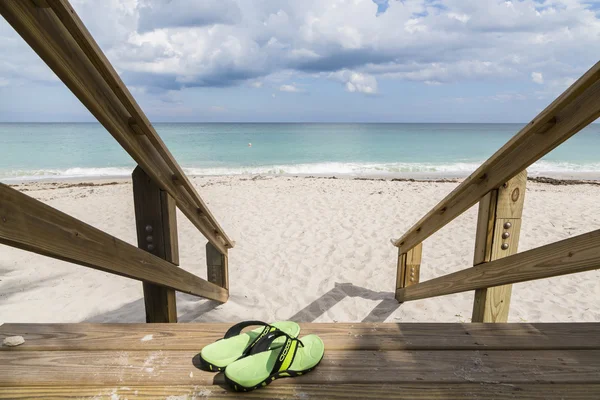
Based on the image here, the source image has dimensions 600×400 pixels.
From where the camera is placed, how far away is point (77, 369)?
1413 mm

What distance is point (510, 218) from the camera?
2086 millimetres

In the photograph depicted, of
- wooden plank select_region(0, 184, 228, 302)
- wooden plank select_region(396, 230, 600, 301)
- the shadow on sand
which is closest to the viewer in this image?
wooden plank select_region(0, 184, 228, 302)

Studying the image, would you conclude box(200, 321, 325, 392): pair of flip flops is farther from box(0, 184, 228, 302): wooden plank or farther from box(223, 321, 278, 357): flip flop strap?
box(0, 184, 228, 302): wooden plank

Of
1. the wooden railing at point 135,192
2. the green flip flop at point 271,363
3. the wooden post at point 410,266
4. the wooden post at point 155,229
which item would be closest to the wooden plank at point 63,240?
the wooden railing at point 135,192

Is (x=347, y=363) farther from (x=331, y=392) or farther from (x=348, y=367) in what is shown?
(x=331, y=392)

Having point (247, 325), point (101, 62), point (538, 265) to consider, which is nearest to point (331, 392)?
point (247, 325)

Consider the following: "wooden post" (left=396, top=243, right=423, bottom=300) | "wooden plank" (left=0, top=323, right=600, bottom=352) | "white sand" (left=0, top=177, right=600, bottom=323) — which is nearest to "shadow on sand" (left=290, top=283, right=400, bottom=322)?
"white sand" (left=0, top=177, right=600, bottom=323)

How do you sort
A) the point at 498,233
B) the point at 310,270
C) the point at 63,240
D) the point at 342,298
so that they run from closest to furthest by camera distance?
the point at 63,240 → the point at 498,233 → the point at 342,298 → the point at 310,270

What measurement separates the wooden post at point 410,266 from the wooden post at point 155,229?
2.35m

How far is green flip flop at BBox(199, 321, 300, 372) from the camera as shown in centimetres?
143

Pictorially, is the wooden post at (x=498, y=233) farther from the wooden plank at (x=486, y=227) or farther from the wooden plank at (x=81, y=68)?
the wooden plank at (x=81, y=68)

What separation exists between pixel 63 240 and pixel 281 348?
87 centimetres

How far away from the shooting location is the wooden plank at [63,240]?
38.9 inches

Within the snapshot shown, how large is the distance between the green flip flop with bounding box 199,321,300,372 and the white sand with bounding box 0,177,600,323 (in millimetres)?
2135
